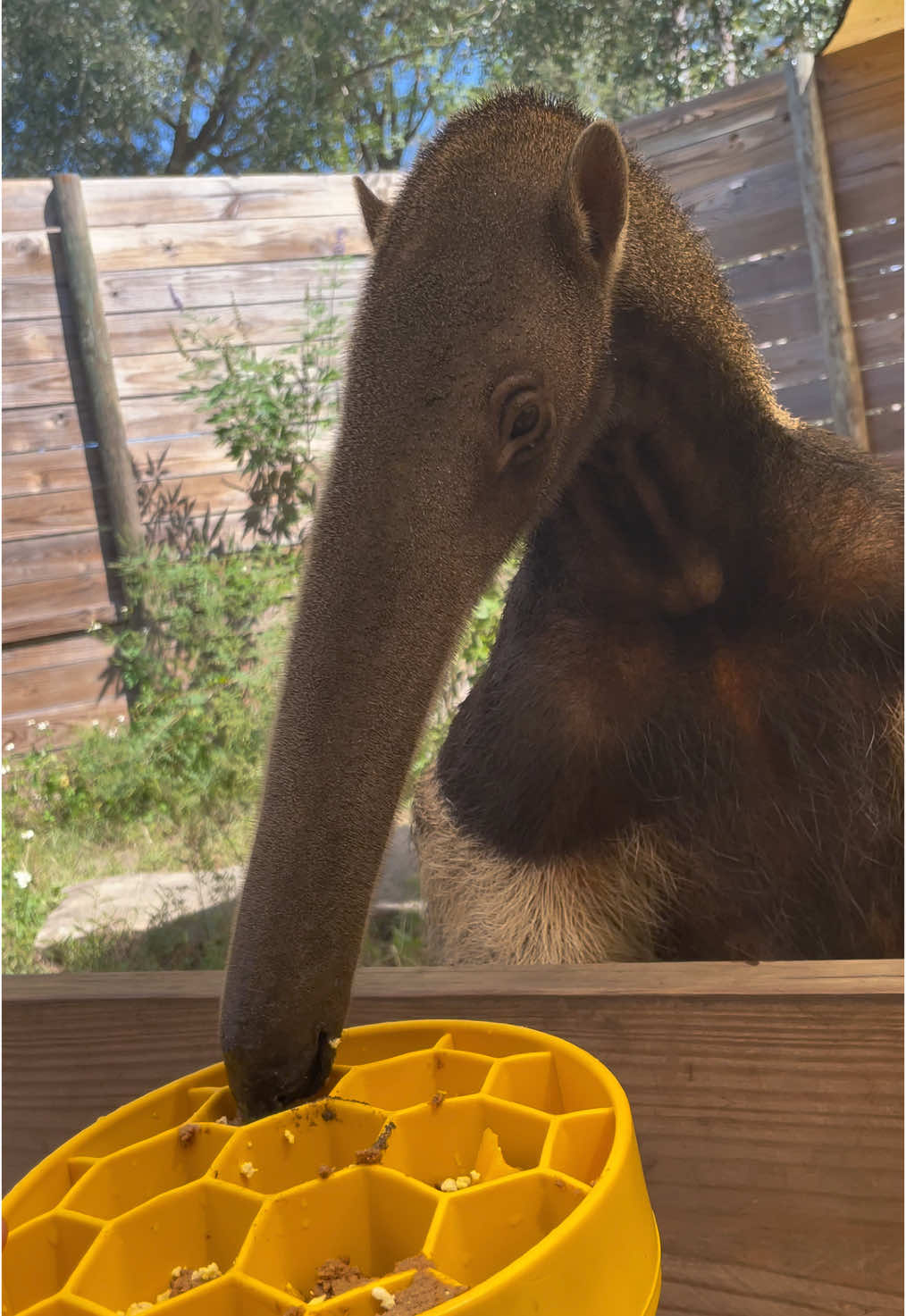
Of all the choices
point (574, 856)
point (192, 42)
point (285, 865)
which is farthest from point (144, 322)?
point (285, 865)

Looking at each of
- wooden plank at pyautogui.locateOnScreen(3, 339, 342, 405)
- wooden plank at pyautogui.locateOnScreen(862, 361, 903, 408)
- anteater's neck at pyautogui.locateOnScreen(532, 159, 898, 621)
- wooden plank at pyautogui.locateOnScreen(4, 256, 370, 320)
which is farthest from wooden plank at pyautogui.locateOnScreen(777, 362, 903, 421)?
wooden plank at pyautogui.locateOnScreen(3, 339, 342, 405)

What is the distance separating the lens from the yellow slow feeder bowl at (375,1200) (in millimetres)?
379

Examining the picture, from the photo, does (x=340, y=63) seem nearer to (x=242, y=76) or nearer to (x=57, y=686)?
(x=242, y=76)

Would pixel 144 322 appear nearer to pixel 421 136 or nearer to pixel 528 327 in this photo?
pixel 421 136

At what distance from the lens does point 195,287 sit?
1241 millimetres

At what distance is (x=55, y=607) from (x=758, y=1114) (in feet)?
Result: 3.79

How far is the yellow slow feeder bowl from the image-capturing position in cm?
38

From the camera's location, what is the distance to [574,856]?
1.01m

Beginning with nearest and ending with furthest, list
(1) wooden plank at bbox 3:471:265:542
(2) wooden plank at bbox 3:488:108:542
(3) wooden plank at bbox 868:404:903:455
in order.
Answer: (3) wooden plank at bbox 868:404:903:455 → (1) wooden plank at bbox 3:471:265:542 → (2) wooden plank at bbox 3:488:108:542

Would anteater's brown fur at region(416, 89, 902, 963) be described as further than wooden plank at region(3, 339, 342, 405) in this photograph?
No

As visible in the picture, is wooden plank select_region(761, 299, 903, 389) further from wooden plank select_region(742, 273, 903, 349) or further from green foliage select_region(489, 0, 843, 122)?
green foliage select_region(489, 0, 843, 122)

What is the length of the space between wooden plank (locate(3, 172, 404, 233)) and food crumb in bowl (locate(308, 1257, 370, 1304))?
2.45ft

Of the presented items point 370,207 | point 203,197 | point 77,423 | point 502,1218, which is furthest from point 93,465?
point 502,1218

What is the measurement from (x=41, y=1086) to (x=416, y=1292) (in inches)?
21.8
